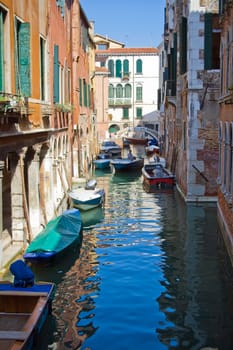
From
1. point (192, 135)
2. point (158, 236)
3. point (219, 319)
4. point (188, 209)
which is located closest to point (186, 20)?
point (192, 135)

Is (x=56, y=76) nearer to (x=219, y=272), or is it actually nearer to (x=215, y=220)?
(x=215, y=220)

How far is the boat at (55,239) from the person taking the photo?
916 cm

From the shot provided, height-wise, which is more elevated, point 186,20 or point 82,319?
point 186,20

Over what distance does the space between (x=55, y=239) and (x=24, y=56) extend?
133 inches

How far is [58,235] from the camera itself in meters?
10.1

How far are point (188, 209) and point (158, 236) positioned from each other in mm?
3166

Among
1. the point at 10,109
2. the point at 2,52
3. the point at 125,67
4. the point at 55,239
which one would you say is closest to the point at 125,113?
the point at 125,67

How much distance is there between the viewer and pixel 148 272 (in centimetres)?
938

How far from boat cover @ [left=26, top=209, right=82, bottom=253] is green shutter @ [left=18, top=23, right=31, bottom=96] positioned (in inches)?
104

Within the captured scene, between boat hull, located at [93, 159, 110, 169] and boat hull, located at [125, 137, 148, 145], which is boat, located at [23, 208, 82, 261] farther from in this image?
boat hull, located at [125, 137, 148, 145]

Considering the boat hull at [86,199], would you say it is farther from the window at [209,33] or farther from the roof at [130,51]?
the roof at [130,51]

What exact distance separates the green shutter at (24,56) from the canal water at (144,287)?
10.6 ft

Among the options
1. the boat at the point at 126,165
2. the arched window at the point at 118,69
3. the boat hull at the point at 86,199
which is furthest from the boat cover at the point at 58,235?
the arched window at the point at 118,69

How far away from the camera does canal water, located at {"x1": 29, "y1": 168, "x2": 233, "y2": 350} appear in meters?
6.64
